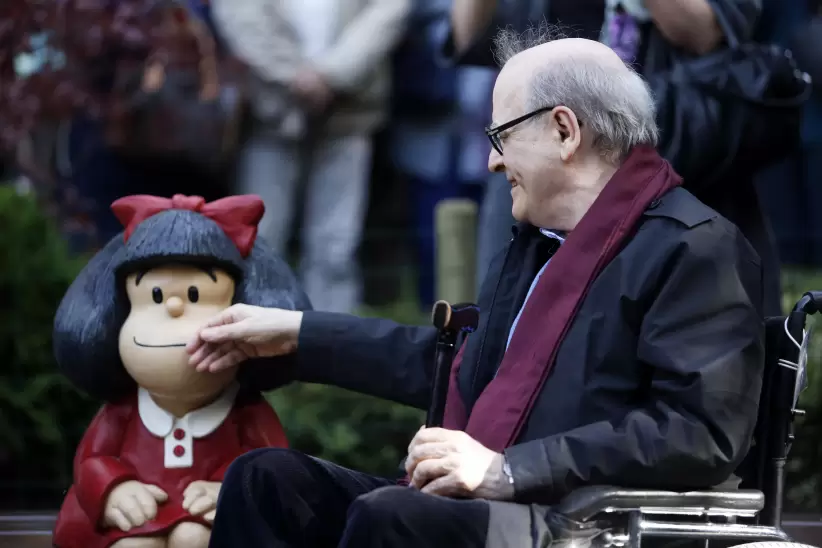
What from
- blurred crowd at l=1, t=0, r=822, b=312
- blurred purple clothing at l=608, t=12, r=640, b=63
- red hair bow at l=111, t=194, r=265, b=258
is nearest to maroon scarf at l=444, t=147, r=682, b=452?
red hair bow at l=111, t=194, r=265, b=258

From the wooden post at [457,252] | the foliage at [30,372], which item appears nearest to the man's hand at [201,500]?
the foliage at [30,372]

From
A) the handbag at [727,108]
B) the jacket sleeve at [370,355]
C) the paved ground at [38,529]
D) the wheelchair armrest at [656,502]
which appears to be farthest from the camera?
the paved ground at [38,529]

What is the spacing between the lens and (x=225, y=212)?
12.1 ft

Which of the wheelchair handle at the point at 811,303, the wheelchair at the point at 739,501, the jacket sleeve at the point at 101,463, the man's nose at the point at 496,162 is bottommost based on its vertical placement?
the jacket sleeve at the point at 101,463

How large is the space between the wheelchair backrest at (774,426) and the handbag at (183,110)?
4669mm

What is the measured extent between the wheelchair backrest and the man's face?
0.52 metres

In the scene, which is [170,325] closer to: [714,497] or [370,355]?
[370,355]

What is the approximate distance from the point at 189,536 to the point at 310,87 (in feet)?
12.8

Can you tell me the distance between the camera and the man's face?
3020 millimetres

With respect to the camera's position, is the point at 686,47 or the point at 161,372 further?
the point at 686,47

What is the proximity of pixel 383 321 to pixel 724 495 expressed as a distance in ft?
3.22

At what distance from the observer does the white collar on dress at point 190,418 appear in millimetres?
3664

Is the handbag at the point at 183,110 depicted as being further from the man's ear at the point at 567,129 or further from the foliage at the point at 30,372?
the man's ear at the point at 567,129

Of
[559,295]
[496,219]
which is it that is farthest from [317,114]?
[559,295]
